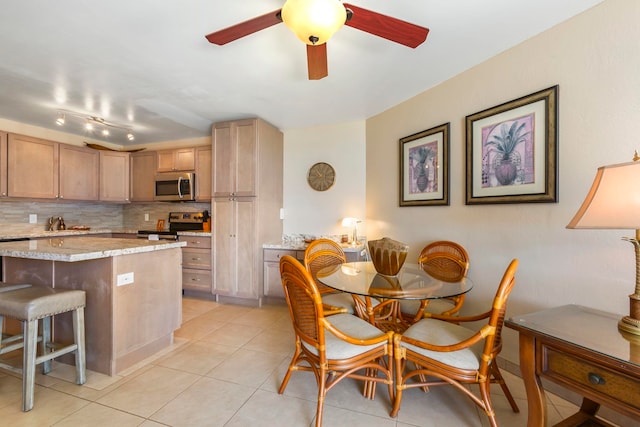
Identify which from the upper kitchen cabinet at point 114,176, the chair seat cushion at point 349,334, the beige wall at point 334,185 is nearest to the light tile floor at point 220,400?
the chair seat cushion at point 349,334

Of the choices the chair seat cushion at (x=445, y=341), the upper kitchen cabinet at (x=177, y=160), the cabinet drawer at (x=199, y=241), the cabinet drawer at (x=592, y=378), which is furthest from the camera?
the upper kitchen cabinet at (x=177, y=160)

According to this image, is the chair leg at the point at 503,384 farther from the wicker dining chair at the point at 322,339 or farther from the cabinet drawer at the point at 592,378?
the wicker dining chair at the point at 322,339

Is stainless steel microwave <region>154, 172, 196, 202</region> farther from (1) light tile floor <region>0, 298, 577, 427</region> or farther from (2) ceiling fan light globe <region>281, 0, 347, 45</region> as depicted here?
(2) ceiling fan light globe <region>281, 0, 347, 45</region>

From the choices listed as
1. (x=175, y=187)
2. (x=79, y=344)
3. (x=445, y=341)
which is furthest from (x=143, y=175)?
(x=445, y=341)

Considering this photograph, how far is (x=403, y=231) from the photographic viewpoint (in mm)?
3055

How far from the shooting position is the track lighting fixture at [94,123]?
345 cm

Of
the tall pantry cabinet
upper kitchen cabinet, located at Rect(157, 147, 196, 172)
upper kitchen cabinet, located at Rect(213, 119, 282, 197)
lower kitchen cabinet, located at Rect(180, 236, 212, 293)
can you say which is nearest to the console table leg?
the tall pantry cabinet

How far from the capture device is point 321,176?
3885 mm

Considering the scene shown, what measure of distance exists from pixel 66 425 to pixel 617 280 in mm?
3129

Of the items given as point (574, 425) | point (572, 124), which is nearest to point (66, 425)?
point (574, 425)

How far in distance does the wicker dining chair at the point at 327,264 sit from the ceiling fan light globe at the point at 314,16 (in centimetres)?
164

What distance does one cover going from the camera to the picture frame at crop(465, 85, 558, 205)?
1799 millimetres

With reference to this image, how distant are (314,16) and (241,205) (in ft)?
8.64

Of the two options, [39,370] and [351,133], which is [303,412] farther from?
[351,133]
